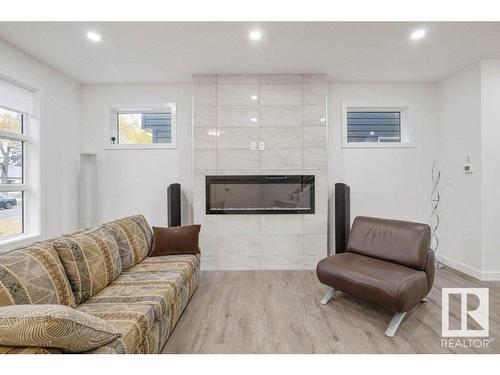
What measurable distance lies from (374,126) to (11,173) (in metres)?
4.93

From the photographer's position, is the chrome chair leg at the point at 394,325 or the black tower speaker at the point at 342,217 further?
the black tower speaker at the point at 342,217

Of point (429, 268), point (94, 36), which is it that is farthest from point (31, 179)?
point (429, 268)

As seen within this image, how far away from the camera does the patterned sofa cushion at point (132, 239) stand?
2305 millimetres

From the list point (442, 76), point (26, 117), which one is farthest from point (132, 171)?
point (442, 76)

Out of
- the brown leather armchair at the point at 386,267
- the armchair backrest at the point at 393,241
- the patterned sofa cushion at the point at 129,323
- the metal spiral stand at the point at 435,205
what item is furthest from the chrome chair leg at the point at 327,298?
the metal spiral stand at the point at 435,205

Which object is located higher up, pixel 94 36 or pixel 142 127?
pixel 94 36

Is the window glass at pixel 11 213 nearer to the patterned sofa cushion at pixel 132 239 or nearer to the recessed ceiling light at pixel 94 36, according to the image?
the patterned sofa cushion at pixel 132 239

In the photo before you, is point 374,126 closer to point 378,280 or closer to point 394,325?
point 378,280

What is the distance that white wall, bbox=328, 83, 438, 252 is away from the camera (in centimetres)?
388

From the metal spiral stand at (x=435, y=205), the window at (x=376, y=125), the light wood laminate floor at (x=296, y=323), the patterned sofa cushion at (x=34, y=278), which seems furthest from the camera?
the window at (x=376, y=125)

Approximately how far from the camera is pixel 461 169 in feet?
11.2

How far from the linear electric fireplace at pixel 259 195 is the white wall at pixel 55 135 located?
2001mm

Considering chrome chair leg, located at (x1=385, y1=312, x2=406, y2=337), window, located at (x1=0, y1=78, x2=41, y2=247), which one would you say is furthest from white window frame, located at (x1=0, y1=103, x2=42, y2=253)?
chrome chair leg, located at (x1=385, y1=312, x2=406, y2=337)
